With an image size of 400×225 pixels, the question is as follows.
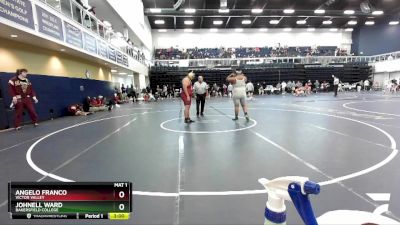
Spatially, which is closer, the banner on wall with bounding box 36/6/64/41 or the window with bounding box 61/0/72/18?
the banner on wall with bounding box 36/6/64/41

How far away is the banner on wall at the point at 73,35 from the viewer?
11.0m

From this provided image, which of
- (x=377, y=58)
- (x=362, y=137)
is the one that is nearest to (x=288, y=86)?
(x=377, y=58)

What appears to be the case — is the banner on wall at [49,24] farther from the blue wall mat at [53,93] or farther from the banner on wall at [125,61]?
the banner on wall at [125,61]

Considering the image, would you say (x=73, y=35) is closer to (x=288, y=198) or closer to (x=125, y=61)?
(x=125, y=61)

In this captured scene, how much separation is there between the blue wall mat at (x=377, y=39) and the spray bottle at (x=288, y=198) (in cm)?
4729

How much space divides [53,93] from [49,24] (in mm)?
3748

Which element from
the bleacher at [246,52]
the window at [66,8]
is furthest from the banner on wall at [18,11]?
the bleacher at [246,52]

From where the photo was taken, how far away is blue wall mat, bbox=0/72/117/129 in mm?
9477

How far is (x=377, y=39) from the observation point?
3975 cm

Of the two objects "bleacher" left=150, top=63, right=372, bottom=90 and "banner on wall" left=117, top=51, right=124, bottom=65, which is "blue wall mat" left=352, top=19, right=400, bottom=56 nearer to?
"bleacher" left=150, top=63, right=372, bottom=90

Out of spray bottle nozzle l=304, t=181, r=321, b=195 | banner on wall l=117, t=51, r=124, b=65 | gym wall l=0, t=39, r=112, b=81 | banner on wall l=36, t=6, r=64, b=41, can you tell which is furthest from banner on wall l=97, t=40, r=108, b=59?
spray bottle nozzle l=304, t=181, r=321, b=195

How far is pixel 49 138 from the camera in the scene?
23.3 ft

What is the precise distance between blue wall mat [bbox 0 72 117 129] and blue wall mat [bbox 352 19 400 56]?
4137 centimetres
